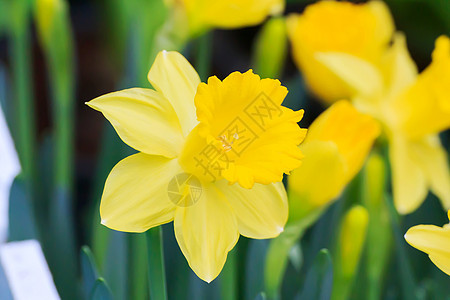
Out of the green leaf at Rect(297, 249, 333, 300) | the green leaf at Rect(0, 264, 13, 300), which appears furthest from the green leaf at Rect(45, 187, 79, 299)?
the green leaf at Rect(297, 249, 333, 300)

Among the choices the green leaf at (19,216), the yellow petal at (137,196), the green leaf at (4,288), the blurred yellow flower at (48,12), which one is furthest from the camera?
the blurred yellow flower at (48,12)

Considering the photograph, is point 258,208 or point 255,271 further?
point 255,271

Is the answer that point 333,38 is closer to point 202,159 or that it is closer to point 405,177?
point 405,177

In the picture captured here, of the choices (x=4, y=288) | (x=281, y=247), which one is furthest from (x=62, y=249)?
(x=281, y=247)

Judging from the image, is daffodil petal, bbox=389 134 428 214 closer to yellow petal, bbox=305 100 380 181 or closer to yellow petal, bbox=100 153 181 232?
yellow petal, bbox=305 100 380 181

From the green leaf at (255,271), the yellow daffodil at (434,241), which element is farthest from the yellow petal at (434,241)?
the green leaf at (255,271)

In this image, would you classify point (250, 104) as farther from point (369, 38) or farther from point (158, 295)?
point (369, 38)

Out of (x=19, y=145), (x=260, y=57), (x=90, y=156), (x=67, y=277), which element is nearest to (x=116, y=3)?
(x=90, y=156)

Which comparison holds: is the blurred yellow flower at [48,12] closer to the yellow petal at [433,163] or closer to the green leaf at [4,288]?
the green leaf at [4,288]
